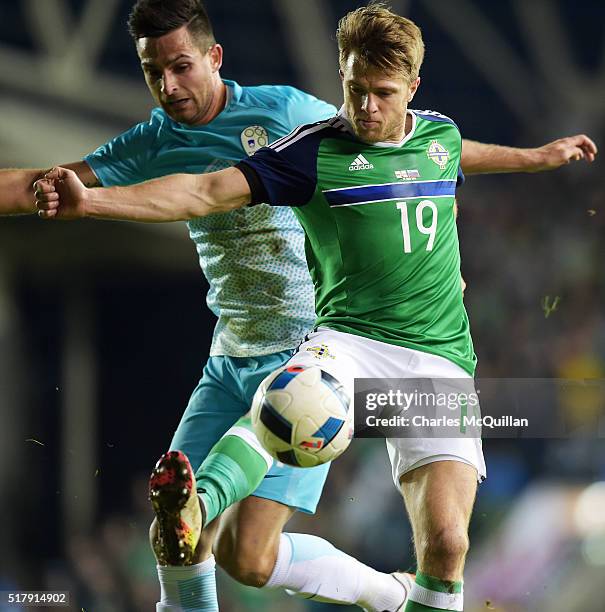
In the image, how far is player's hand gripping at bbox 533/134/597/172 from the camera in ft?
13.2

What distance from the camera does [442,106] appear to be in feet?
24.4

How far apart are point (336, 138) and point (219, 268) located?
2.36 feet

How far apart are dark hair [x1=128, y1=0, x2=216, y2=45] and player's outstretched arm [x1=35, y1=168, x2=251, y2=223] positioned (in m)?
0.78

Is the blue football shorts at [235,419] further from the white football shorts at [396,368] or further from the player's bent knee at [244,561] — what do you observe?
the white football shorts at [396,368]

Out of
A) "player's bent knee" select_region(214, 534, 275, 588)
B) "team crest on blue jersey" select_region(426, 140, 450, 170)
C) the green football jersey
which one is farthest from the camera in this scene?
"player's bent knee" select_region(214, 534, 275, 588)

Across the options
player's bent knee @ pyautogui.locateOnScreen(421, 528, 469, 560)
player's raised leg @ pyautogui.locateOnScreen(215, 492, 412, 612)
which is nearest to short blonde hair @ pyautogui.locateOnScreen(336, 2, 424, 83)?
player's bent knee @ pyautogui.locateOnScreen(421, 528, 469, 560)

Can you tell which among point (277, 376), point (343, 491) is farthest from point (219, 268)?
point (343, 491)

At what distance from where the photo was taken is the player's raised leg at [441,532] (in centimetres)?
312

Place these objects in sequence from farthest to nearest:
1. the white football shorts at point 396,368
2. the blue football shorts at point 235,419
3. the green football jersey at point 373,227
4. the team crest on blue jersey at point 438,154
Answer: the blue football shorts at point 235,419
the team crest on blue jersey at point 438,154
the green football jersey at point 373,227
the white football shorts at point 396,368

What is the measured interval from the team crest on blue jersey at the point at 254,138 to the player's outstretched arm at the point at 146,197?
0.60 meters

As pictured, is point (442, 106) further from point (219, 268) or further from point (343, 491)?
point (219, 268)

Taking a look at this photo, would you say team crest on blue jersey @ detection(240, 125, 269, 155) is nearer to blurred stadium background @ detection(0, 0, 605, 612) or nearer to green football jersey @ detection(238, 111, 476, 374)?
green football jersey @ detection(238, 111, 476, 374)

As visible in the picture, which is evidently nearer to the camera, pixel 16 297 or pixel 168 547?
pixel 168 547

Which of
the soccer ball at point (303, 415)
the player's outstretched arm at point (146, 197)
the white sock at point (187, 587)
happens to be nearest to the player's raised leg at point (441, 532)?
the soccer ball at point (303, 415)
